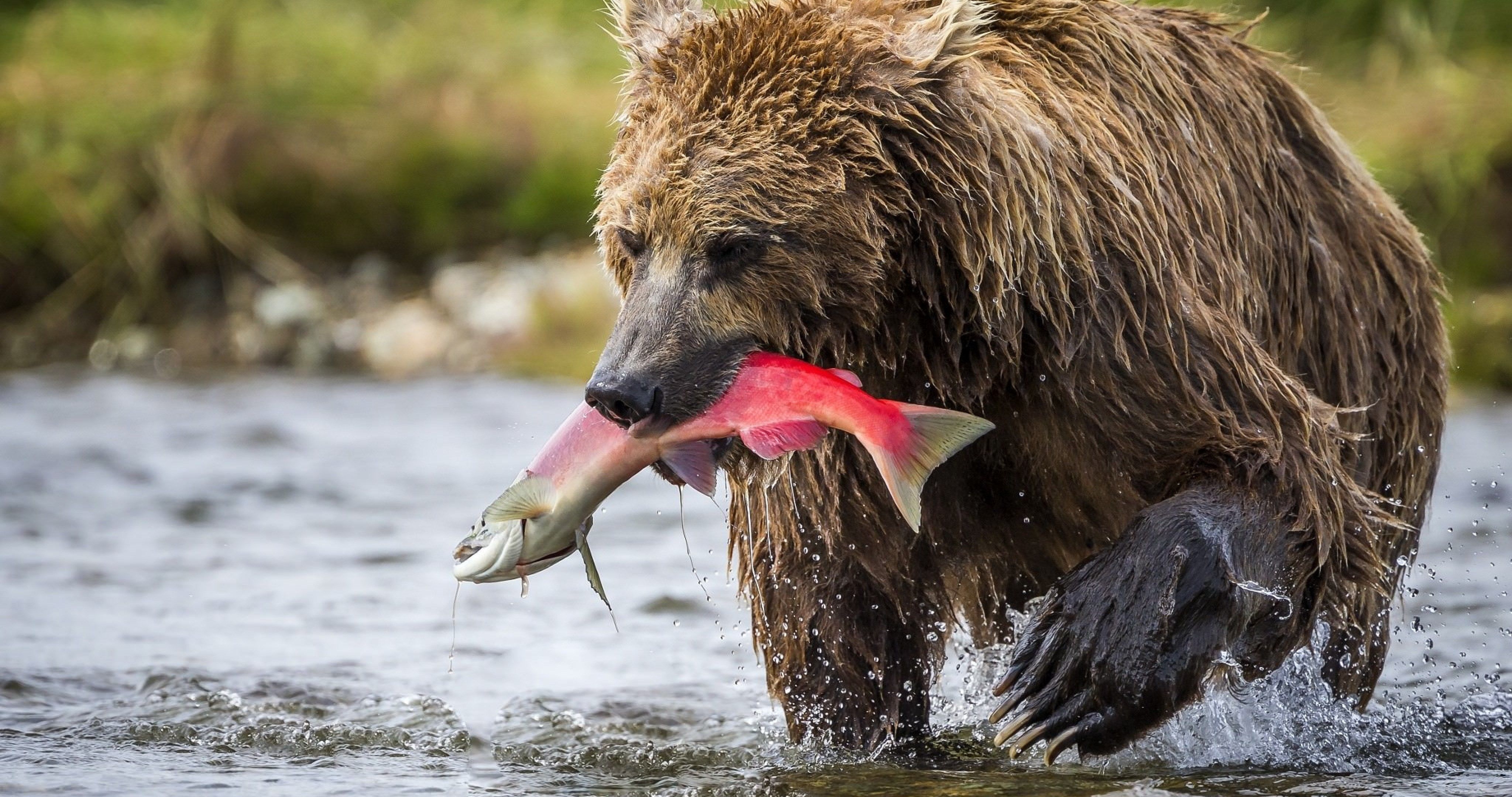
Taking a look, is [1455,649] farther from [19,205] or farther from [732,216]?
[19,205]

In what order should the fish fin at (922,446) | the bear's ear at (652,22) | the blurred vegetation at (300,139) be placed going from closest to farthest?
the fish fin at (922,446) → the bear's ear at (652,22) → the blurred vegetation at (300,139)

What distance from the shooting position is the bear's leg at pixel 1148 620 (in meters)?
3.96

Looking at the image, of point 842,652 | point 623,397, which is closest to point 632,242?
point 623,397

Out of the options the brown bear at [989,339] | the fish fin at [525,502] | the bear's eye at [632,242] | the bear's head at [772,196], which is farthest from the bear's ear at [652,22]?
the fish fin at [525,502]

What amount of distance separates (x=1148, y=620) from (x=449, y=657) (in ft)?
9.62

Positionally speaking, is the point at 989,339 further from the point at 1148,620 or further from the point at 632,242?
the point at 632,242

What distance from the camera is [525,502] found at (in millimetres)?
3861

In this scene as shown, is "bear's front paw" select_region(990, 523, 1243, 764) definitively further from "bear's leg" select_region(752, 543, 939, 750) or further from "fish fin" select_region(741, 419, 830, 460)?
"fish fin" select_region(741, 419, 830, 460)

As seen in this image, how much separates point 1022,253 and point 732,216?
0.63 meters

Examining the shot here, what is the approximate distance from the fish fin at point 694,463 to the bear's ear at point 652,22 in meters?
0.93

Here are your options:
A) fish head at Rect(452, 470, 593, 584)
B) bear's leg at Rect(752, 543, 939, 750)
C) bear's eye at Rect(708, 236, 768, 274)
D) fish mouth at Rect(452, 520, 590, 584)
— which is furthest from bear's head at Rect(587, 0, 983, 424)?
bear's leg at Rect(752, 543, 939, 750)

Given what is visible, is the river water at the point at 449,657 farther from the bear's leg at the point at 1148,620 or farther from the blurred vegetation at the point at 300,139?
the blurred vegetation at the point at 300,139

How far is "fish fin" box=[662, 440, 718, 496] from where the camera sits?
12.8ft

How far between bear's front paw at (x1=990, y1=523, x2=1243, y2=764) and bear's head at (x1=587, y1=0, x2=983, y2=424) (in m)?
0.77
